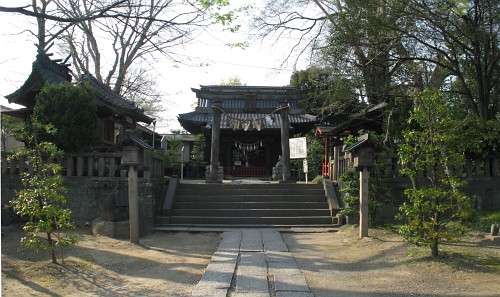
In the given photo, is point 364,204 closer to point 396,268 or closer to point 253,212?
point 396,268

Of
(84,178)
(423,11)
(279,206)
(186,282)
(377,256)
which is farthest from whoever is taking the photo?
(279,206)

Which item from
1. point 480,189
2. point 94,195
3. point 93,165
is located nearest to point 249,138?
point 93,165

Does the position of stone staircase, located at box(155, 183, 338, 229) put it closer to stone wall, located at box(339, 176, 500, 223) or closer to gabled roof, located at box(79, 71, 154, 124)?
stone wall, located at box(339, 176, 500, 223)

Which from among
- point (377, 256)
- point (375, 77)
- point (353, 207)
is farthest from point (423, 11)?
point (377, 256)

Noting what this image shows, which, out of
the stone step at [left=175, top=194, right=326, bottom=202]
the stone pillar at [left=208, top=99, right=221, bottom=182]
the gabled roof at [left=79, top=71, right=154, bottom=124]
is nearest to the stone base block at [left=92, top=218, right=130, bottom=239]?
the stone step at [left=175, top=194, right=326, bottom=202]

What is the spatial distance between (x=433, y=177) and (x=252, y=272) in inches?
148

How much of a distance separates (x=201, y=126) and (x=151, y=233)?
51.9ft

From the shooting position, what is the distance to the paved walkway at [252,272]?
19.0 feet

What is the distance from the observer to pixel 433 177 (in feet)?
24.8

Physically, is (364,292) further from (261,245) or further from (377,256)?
(261,245)

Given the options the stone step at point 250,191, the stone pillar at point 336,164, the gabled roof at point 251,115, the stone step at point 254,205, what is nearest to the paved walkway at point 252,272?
the stone step at point 254,205

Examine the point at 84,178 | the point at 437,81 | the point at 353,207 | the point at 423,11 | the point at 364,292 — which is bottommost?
the point at 364,292

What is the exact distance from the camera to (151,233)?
1188cm

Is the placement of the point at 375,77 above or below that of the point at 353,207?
above
